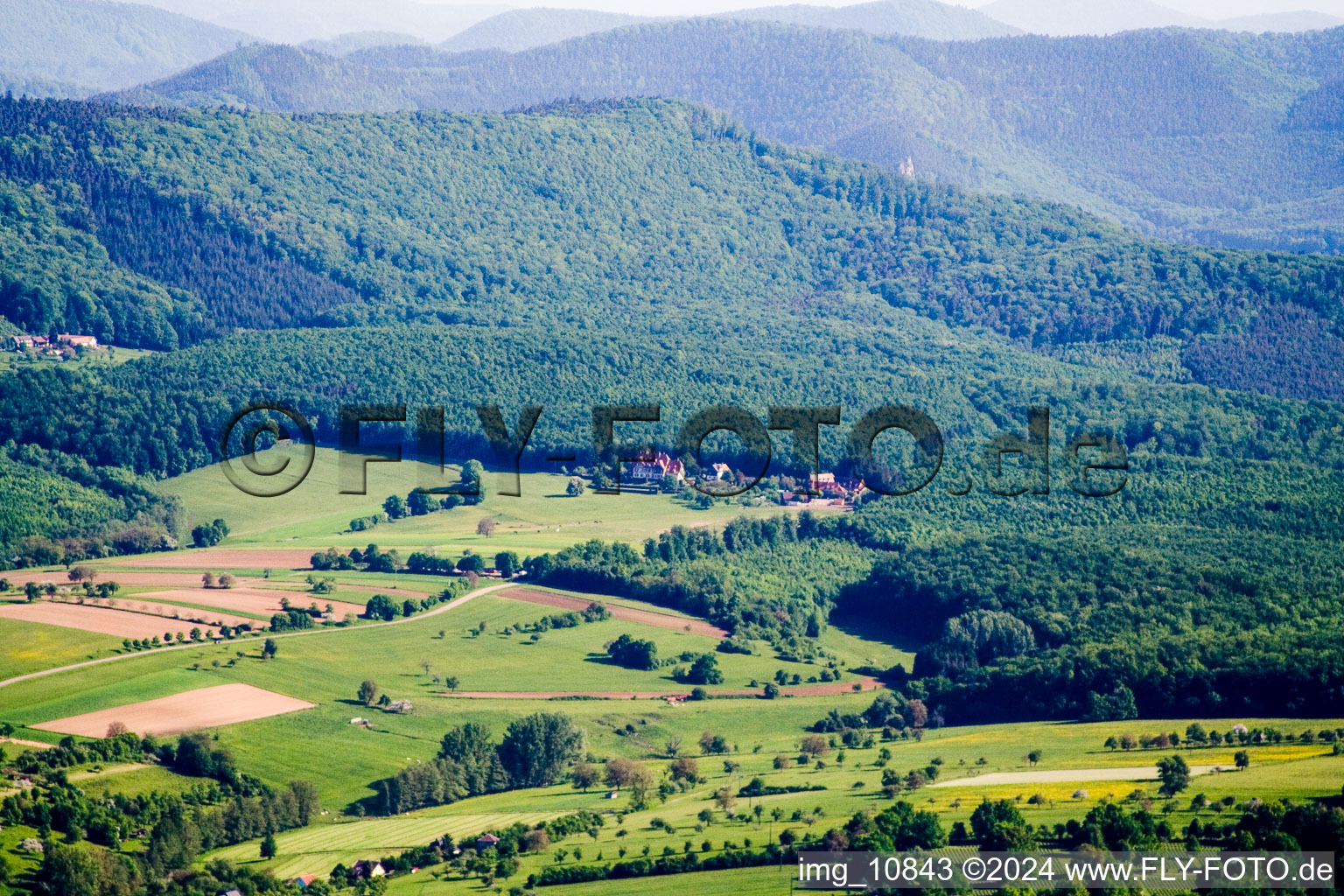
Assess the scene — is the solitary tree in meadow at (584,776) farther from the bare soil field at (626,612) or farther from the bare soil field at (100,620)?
the bare soil field at (100,620)

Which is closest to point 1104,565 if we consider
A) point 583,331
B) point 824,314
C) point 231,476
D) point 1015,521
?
point 1015,521

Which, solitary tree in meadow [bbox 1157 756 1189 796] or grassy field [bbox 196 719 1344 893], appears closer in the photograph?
grassy field [bbox 196 719 1344 893]

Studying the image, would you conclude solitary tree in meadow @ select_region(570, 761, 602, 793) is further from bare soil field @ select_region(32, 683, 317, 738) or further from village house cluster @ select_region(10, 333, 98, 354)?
village house cluster @ select_region(10, 333, 98, 354)

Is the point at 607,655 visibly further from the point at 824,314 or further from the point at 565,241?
the point at 565,241

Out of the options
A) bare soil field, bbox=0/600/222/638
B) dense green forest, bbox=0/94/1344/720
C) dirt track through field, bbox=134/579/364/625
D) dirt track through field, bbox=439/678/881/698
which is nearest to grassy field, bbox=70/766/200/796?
dirt track through field, bbox=439/678/881/698

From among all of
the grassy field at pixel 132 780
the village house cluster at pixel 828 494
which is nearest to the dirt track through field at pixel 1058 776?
the grassy field at pixel 132 780

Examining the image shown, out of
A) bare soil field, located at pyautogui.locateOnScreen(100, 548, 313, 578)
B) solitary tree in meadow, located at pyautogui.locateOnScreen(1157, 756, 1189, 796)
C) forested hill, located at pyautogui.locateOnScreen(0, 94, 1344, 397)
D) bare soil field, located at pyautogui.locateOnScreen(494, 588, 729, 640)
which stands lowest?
solitary tree in meadow, located at pyautogui.locateOnScreen(1157, 756, 1189, 796)
